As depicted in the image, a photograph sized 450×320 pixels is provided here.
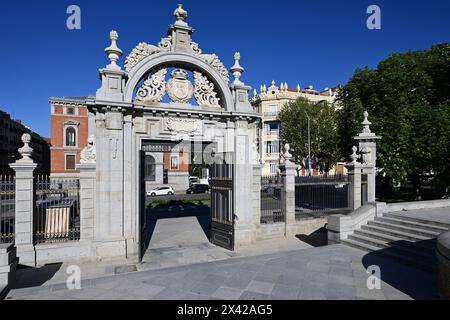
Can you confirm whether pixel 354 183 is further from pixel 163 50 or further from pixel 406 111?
pixel 163 50

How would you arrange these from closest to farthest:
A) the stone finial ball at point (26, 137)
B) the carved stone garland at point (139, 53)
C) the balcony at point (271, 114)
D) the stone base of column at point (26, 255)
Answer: the stone finial ball at point (26, 137) → the stone base of column at point (26, 255) → the carved stone garland at point (139, 53) → the balcony at point (271, 114)

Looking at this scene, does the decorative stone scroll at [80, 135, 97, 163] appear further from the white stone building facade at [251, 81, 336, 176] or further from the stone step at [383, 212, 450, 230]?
the white stone building facade at [251, 81, 336, 176]

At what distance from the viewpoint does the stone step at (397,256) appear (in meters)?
6.67

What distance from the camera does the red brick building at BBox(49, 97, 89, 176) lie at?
37.2 meters

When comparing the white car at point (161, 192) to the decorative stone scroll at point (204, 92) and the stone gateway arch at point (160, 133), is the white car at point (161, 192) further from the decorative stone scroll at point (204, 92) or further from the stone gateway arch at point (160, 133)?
the decorative stone scroll at point (204, 92)

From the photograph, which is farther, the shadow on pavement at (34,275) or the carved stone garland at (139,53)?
the carved stone garland at (139,53)

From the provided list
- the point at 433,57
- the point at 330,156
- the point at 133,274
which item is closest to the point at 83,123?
the point at 330,156

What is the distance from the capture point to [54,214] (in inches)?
348

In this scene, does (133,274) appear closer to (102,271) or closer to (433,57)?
Answer: (102,271)

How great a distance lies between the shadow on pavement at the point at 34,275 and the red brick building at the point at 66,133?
33150 mm

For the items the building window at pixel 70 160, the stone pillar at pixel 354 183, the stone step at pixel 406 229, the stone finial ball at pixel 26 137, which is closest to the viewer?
the stone finial ball at pixel 26 137

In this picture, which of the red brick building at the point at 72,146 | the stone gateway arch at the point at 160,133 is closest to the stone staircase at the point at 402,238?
the stone gateway arch at the point at 160,133

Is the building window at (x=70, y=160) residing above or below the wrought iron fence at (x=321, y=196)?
above

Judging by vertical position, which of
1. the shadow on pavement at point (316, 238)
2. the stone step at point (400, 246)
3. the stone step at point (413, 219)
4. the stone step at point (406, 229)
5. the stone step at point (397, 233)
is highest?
the stone step at point (413, 219)
